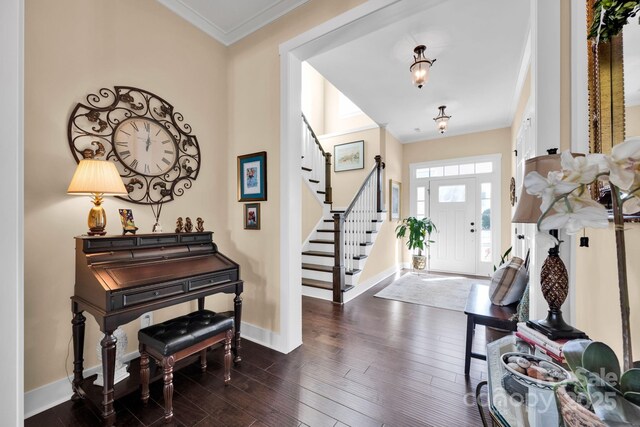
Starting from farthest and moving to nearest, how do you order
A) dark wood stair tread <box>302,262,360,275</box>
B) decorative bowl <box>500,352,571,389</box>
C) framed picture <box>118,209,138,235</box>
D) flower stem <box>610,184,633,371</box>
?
1. dark wood stair tread <box>302,262,360,275</box>
2. framed picture <box>118,209,138,235</box>
3. decorative bowl <box>500,352,571,389</box>
4. flower stem <box>610,184,633,371</box>

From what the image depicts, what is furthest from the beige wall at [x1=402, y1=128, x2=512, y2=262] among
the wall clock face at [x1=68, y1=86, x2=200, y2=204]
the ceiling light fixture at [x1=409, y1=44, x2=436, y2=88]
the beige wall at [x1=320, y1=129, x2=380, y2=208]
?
the wall clock face at [x1=68, y1=86, x2=200, y2=204]

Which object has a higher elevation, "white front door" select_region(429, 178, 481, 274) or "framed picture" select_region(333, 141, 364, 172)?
"framed picture" select_region(333, 141, 364, 172)

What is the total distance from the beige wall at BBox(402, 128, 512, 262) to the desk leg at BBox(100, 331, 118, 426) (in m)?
5.74

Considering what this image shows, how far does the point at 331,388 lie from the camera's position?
194 cm

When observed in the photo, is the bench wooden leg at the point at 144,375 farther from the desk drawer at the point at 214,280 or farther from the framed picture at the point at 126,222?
the framed picture at the point at 126,222

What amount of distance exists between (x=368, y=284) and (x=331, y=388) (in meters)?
2.73

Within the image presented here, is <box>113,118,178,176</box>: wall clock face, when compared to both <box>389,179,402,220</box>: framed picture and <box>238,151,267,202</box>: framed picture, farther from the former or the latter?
<box>389,179,402,220</box>: framed picture

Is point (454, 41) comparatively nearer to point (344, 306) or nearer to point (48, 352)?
point (344, 306)

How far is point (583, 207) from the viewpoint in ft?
2.28

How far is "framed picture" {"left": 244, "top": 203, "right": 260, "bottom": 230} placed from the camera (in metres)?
2.67

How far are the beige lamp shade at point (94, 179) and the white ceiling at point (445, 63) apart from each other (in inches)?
99.3

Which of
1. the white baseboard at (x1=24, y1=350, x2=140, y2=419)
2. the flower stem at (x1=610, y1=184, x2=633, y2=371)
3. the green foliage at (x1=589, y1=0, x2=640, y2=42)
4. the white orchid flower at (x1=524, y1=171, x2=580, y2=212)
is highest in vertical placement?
the green foliage at (x1=589, y1=0, x2=640, y2=42)

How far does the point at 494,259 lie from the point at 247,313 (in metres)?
5.01

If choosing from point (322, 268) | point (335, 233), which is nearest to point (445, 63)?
point (335, 233)
